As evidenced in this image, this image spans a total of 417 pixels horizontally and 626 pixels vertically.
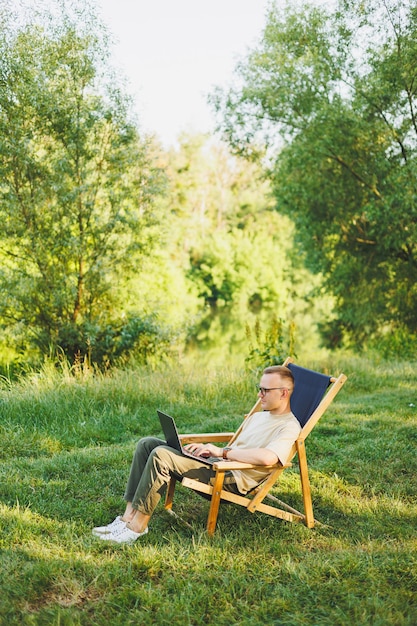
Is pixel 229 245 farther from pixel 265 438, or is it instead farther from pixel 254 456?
pixel 254 456

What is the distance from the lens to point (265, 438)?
4418mm

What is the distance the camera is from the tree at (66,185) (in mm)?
10266

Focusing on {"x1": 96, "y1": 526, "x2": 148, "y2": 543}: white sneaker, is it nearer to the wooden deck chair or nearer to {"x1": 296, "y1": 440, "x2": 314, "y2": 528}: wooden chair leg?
the wooden deck chair

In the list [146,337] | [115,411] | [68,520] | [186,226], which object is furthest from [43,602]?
[186,226]

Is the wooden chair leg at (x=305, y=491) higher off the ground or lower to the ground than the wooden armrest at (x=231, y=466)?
lower

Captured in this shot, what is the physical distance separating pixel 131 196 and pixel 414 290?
8.42 metres

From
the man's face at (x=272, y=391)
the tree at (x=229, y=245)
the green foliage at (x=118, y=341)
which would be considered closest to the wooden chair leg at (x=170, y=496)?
the man's face at (x=272, y=391)

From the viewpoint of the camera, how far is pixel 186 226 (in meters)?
31.7

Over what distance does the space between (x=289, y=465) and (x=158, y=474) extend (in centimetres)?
85

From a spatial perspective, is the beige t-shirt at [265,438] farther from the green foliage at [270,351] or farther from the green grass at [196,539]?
the green foliage at [270,351]

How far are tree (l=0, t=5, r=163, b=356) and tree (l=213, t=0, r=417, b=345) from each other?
4026 mm

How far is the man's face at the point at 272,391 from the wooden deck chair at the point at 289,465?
25cm

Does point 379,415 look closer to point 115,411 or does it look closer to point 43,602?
point 115,411

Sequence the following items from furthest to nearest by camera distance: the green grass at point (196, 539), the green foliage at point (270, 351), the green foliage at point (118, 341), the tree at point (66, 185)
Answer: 1. the green foliage at point (118, 341)
2. the tree at point (66, 185)
3. the green foliage at point (270, 351)
4. the green grass at point (196, 539)
